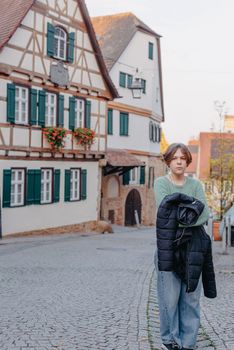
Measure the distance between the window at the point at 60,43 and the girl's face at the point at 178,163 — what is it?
55.0 feet

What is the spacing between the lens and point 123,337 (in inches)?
215

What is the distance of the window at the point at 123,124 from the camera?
98.5 feet

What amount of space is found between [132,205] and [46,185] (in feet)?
40.0

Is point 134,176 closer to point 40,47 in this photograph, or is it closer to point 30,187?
point 30,187

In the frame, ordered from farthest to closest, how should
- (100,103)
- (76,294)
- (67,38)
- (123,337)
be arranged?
(100,103)
(67,38)
(76,294)
(123,337)

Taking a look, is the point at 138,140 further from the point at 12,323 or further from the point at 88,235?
the point at 12,323

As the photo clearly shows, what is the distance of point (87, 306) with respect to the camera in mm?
6926

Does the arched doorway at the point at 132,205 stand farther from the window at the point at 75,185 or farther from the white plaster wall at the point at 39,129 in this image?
the window at the point at 75,185

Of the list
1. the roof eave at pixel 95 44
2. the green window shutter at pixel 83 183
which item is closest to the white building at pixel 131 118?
the green window shutter at pixel 83 183

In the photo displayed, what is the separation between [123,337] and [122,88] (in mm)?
25320

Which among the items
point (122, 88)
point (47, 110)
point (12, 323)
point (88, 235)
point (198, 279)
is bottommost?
point (88, 235)

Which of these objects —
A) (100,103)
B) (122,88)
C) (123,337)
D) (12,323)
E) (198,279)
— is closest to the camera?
(198,279)

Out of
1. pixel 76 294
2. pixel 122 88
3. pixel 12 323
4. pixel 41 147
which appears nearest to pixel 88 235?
pixel 41 147

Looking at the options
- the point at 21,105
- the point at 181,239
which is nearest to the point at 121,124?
the point at 21,105
